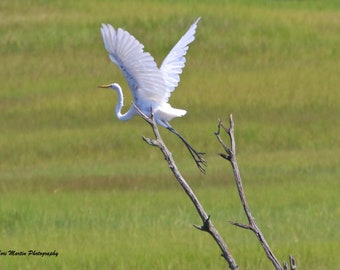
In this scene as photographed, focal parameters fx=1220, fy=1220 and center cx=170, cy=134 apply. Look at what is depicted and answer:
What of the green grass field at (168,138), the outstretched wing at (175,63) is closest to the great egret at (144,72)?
the outstretched wing at (175,63)

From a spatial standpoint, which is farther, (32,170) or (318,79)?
(318,79)

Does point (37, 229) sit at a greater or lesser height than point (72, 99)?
lesser

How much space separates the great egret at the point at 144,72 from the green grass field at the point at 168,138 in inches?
73.8

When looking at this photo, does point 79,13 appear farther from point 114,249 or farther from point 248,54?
point 114,249

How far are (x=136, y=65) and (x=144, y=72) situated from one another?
0.23 ft

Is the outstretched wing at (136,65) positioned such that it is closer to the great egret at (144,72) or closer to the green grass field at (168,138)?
the great egret at (144,72)

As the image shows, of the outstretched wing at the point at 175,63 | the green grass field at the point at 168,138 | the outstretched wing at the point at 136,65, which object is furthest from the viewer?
the green grass field at the point at 168,138

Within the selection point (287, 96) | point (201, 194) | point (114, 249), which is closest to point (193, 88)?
point (287, 96)

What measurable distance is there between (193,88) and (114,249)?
9.14 m

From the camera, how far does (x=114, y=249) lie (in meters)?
8.72

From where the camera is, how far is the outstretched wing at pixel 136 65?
6039 mm

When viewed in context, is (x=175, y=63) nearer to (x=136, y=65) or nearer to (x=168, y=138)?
(x=136, y=65)

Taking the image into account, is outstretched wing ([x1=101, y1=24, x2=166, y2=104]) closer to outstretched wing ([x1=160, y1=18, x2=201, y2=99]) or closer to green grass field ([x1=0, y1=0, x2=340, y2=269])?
outstretched wing ([x1=160, y1=18, x2=201, y2=99])

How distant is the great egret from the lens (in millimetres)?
6098
